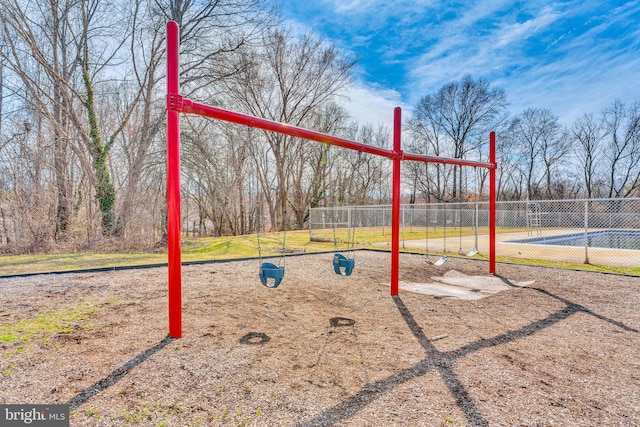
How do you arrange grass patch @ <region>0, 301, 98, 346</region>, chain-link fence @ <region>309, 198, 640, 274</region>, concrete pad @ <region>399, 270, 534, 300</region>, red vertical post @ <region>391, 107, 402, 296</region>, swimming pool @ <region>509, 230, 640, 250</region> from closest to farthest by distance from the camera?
grass patch @ <region>0, 301, 98, 346</region>, red vertical post @ <region>391, 107, 402, 296</region>, concrete pad @ <region>399, 270, 534, 300</region>, chain-link fence @ <region>309, 198, 640, 274</region>, swimming pool @ <region>509, 230, 640, 250</region>

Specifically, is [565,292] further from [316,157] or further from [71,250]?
[316,157]

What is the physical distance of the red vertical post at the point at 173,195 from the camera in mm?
2764

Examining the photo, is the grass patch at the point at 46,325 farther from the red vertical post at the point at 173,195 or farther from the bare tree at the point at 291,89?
the bare tree at the point at 291,89

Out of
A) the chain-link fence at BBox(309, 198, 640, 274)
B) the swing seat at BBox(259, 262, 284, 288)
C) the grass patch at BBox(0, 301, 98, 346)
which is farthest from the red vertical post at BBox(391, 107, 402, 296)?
the chain-link fence at BBox(309, 198, 640, 274)

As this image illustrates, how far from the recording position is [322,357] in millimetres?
2436

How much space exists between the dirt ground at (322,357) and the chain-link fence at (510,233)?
525 cm

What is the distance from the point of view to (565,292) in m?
Result: 4.61

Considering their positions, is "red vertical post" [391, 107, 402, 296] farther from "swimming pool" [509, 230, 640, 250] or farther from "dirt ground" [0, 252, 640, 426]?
"swimming pool" [509, 230, 640, 250]

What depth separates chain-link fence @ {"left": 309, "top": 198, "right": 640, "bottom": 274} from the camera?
9508mm

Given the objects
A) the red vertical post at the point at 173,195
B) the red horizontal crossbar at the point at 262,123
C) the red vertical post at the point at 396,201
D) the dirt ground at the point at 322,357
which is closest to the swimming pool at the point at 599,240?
the dirt ground at the point at 322,357

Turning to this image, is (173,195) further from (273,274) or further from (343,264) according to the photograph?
(343,264)

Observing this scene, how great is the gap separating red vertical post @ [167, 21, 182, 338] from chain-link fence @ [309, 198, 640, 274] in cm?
681

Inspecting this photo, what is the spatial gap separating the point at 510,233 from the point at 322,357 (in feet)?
60.6

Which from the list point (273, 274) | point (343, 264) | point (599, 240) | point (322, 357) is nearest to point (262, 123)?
point (273, 274)
